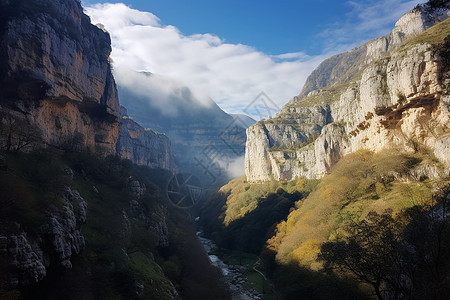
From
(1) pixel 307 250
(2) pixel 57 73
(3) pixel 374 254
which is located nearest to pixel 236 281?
(1) pixel 307 250

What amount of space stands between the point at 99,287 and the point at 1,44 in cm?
3222

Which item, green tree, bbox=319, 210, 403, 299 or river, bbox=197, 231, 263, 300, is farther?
river, bbox=197, 231, 263, 300

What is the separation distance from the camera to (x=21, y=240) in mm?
13633

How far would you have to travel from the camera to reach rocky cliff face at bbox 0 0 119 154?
99.4 feet

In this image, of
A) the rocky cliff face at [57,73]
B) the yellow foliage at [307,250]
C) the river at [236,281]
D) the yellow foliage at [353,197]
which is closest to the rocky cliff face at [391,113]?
the yellow foliage at [353,197]

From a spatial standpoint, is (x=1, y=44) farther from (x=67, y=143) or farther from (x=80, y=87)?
(x=67, y=143)

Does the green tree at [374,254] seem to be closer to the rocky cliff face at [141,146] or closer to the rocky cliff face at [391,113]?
the rocky cliff face at [391,113]

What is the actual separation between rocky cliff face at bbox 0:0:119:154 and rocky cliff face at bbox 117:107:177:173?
3920 cm

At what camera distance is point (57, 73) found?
35.2 m

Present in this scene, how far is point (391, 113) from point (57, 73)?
51375 mm

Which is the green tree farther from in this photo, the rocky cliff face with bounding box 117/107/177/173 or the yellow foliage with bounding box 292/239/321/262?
the rocky cliff face with bounding box 117/107/177/173

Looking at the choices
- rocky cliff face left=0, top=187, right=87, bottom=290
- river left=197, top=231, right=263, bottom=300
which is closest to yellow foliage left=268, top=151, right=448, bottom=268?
river left=197, top=231, right=263, bottom=300

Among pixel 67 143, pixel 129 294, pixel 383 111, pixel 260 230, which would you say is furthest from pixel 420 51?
pixel 67 143

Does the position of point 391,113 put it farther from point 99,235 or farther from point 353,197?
point 99,235
